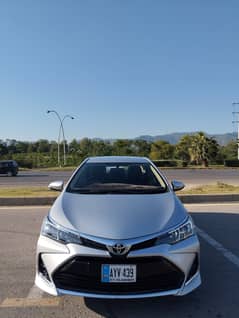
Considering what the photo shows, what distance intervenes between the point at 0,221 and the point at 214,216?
185 inches

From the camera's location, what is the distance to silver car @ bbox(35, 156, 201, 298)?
3.23m

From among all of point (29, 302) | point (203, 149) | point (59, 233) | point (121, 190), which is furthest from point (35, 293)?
point (203, 149)

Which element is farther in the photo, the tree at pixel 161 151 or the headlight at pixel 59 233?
the tree at pixel 161 151

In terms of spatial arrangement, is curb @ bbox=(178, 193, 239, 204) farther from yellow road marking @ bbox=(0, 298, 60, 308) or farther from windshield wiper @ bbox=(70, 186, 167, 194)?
yellow road marking @ bbox=(0, 298, 60, 308)

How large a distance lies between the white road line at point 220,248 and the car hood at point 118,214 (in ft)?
4.82

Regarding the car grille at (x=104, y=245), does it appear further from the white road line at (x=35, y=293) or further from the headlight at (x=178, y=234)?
the white road line at (x=35, y=293)

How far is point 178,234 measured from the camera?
3.51 meters

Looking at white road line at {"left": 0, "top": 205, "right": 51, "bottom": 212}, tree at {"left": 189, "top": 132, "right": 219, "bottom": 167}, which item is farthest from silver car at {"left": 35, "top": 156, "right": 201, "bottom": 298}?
tree at {"left": 189, "top": 132, "right": 219, "bottom": 167}

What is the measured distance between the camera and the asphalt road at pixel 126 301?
11.3ft

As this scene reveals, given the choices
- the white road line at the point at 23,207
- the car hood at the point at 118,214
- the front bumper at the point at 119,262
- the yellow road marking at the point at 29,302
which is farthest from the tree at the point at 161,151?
the front bumper at the point at 119,262

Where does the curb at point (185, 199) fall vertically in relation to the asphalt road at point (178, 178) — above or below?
above

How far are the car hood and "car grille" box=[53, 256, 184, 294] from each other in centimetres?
23

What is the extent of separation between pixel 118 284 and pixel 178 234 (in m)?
0.74

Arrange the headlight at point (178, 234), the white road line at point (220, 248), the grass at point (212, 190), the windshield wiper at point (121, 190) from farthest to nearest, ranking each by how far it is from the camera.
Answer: the grass at point (212, 190) < the white road line at point (220, 248) < the windshield wiper at point (121, 190) < the headlight at point (178, 234)
